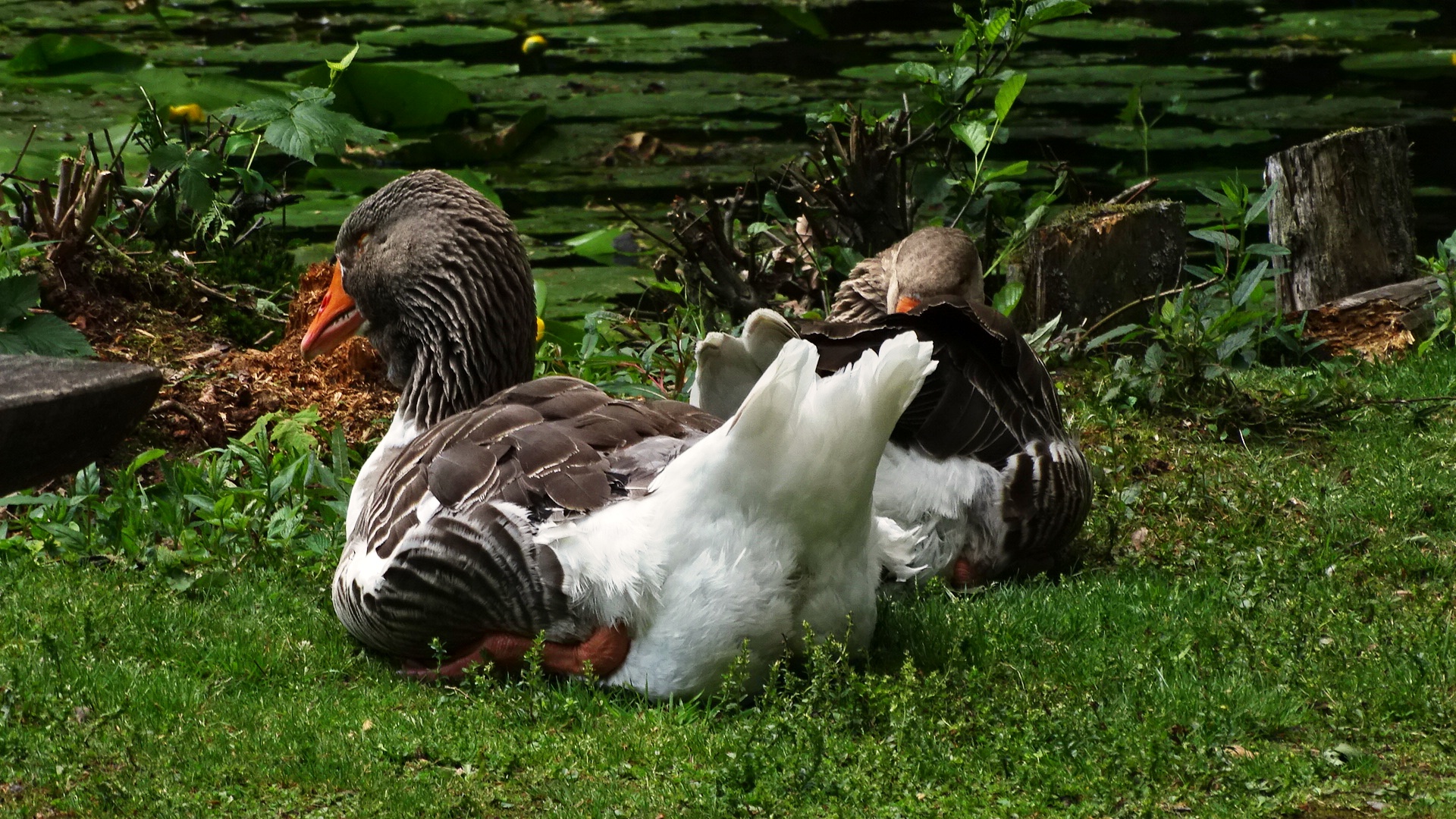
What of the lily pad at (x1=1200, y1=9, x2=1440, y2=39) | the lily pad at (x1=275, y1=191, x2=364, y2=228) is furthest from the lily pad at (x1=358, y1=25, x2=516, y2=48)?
the lily pad at (x1=1200, y1=9, x2=1440, y2=39)

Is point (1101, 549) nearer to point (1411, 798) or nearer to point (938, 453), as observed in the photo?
point (938, 453)

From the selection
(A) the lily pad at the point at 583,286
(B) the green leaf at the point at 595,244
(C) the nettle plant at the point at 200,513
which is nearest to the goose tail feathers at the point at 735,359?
(C) the nettle plant at the point at 200,513

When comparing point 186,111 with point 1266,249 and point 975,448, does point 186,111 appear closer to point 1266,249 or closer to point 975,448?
point 1266,249

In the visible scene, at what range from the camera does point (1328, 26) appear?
53.6 ft

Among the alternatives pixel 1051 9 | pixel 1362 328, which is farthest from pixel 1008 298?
pixel 1362 328

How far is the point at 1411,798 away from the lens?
11.2ft

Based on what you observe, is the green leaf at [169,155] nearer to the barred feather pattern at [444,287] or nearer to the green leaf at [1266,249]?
the barred feather pattern at [444,287]

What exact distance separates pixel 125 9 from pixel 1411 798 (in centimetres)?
1813

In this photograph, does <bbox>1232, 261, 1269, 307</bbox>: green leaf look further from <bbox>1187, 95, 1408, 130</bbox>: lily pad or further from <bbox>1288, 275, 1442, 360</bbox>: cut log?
<bbox>1187, 95, 1408, 130</bbox>: lily pad

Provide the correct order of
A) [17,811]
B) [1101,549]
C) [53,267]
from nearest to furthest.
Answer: [17,811]
[1101,549]
[53,267]

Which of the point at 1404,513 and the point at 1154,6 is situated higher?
the point at 1154,6

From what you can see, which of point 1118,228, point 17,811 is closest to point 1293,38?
point 1118,228

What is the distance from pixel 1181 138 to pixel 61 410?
11660mm

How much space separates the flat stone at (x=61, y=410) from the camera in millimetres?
1737
